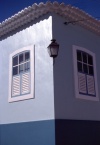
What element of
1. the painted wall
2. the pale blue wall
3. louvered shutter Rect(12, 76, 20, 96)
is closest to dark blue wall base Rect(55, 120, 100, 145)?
the painted wall

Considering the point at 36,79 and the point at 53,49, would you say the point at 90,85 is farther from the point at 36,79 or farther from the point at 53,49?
the point at 53,49

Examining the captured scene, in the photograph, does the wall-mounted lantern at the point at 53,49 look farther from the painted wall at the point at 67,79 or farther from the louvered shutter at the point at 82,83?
the louvered shutter at the point at 82,83

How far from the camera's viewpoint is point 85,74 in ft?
27.4

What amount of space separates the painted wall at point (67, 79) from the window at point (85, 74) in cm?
17

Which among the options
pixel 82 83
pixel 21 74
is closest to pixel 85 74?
pixel 82 83

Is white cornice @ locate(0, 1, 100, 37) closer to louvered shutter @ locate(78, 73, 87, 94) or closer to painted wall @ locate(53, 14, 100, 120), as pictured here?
painted wall @ locate(53, 14, 100, 120)

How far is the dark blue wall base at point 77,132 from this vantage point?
22.3 feet

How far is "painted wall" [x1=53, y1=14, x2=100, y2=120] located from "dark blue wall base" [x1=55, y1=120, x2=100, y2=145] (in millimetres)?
180

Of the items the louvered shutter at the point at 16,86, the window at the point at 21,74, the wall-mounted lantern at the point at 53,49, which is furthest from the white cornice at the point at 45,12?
the louvered shutter at the point at 16,86

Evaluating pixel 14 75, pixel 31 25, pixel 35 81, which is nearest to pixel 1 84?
pixel 14 75

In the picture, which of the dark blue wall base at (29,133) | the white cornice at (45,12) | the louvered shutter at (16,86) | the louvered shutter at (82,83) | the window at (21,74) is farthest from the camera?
the louvered shutter at (16,86)

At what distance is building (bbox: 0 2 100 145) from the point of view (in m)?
7.09

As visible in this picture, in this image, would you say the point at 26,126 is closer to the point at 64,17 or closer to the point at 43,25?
the point at 43,25

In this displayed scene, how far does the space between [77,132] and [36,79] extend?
6.85 ft
